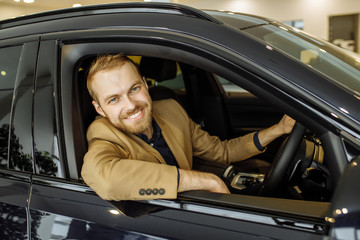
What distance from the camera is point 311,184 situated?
1.09 metres

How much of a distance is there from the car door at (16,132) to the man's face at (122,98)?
0.22 m

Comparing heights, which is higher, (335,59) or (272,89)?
(335,59)

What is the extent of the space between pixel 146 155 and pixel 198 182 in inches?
11.5

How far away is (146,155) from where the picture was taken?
1.21 metres

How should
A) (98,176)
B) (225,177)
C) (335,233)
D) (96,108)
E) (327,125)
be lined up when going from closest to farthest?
1. (335,233)
2. (327,125)
3. (98,176)
4. (96,108)
5. (225,177)

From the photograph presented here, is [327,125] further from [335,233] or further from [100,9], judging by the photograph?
[100,9]

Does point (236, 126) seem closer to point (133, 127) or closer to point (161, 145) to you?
point (161, 145)

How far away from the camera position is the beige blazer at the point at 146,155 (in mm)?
929

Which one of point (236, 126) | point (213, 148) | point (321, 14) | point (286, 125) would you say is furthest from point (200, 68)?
point (321, 14)

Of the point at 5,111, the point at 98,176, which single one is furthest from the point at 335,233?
the point at 5,111

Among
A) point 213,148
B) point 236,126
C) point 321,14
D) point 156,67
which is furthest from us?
point 321,14

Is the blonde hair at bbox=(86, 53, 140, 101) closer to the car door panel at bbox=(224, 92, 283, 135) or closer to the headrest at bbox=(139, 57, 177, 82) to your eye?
the headrest at bbox=(139, 57, 177, 82)

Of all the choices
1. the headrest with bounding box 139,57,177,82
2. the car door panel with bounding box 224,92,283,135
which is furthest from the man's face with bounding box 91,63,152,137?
the car door panel with bounding box 224,92,283,135

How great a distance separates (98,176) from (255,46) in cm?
53
